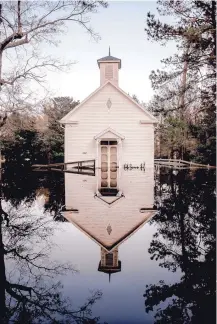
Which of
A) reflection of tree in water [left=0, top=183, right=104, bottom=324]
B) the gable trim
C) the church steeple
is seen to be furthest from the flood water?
the church steeple

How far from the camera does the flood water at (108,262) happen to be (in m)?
3.96

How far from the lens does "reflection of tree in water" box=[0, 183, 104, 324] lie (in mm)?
3855

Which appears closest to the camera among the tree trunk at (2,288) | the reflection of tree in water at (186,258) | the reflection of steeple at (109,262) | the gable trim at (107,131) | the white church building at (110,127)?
the tree trunk at (2,288)

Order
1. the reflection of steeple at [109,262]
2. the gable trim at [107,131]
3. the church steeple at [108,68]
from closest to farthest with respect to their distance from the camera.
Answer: the reflection of steeple at [109,262]
the gable trim at [107,131]
the church steeple at [108,68]

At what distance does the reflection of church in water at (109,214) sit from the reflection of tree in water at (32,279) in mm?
813

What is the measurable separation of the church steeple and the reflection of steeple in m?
22.4

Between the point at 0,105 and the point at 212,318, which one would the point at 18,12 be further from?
the point at 212,318

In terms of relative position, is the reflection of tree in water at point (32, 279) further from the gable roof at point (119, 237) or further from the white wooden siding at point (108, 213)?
the white wooden siding at point (108, 213)

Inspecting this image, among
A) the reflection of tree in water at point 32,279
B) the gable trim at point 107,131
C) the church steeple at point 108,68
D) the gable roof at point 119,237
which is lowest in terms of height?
the reflection of tree in water at point 32,279

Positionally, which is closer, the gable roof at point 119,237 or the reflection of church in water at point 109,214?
the reflection of church in water at point 109,214

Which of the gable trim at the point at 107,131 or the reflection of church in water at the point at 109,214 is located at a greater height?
the gable trim at the point at 107,131

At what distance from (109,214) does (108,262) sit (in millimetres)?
3441

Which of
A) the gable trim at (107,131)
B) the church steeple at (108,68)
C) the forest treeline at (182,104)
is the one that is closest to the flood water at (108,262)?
the forest treeline at (182,104)

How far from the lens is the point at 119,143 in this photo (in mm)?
24922
